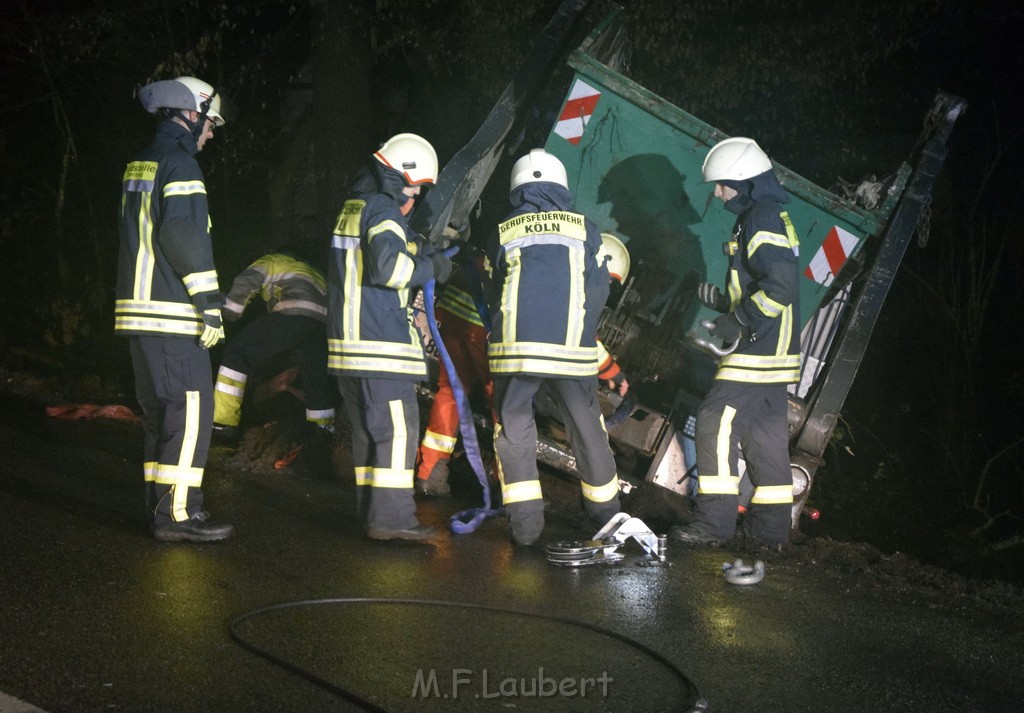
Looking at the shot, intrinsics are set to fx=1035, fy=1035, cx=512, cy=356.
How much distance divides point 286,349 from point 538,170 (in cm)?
232

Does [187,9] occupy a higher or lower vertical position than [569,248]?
higher

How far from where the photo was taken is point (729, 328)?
518 centimetres

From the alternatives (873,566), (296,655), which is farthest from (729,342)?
(296,655)

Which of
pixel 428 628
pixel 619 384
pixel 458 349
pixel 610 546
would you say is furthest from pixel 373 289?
pixel 428 628

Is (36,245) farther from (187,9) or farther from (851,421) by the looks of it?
(851,421)

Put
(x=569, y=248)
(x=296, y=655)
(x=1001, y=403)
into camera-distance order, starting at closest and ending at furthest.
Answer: (x=296, y=655), (x=569, y=248), (x=1001, y=403)

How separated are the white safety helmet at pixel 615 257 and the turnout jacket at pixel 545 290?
2.43 feet

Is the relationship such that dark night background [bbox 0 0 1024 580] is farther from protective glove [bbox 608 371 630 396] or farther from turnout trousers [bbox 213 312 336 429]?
protective glove [bbox 608 371 630 396]

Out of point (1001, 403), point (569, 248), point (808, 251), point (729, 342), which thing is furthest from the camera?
point (1001, 403)

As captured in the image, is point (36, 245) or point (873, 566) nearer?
point (873, 566)

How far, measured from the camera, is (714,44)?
8.59 metres

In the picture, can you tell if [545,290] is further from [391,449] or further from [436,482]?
[436,482]

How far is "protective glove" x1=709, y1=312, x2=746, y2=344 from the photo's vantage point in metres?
5.17

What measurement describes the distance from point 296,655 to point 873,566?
2903 mm
